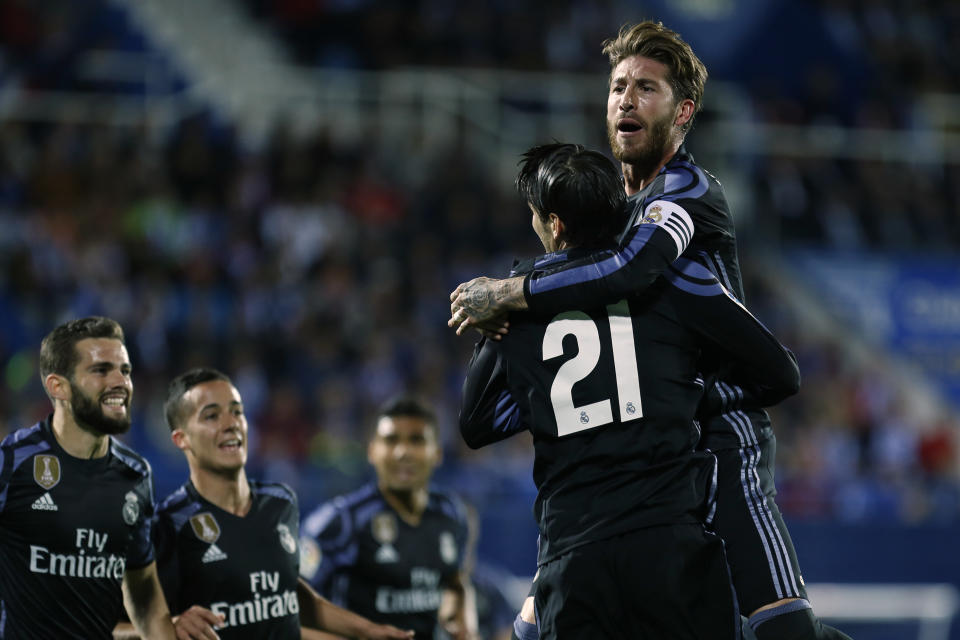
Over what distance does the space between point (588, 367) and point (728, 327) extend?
0.46 meters

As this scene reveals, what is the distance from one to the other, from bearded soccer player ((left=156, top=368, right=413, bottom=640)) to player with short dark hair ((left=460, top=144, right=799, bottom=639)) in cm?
178

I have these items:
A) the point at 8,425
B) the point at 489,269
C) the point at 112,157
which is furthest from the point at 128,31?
the point at 8,425

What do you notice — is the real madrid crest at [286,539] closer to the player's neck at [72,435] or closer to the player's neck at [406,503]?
the player's neck at [72,435]

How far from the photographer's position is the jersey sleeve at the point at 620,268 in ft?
12.2

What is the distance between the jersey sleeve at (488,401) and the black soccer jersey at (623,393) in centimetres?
2

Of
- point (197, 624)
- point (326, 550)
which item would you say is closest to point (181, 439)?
point (197, 624)

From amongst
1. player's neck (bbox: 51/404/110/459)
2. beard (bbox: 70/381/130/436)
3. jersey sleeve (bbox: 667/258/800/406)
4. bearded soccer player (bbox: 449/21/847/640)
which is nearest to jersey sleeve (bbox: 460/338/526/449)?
bearded soccer player (bbox: 449/21/847/640)

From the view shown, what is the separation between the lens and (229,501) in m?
5.42

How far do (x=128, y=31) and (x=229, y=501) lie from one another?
11.5 metres

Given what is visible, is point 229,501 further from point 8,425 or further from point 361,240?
point 361,240

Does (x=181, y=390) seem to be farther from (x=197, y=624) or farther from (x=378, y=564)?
(x=378, y=564)

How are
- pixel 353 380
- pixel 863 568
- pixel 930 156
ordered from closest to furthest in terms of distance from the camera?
1. pixel 863 568
2. pixel 353 380
3. pixel 930 156

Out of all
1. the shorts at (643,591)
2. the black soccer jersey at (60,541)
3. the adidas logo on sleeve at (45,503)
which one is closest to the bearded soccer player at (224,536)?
the black soccer jersey at (60,541)

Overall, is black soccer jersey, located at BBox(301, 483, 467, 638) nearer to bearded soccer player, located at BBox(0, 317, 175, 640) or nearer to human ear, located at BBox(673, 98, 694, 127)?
bearded soccer player, located at BBox(0, 317, 175, 640)
